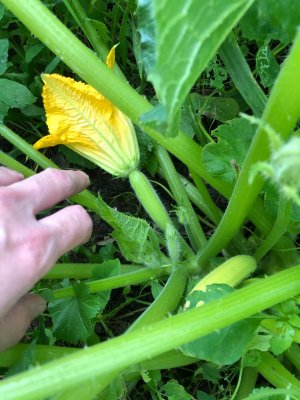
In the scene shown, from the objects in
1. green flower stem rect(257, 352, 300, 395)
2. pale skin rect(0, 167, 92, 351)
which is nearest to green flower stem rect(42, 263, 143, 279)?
pale skin rect(0, 167, 92, 351)

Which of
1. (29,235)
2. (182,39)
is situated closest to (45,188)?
(29,235)

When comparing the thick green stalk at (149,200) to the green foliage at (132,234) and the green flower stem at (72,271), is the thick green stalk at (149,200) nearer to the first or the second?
the green foliage at (132,234)

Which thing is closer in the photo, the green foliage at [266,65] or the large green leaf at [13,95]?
the green foliage at [266,65]

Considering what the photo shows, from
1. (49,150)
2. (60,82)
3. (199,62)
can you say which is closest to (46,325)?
(49,150)

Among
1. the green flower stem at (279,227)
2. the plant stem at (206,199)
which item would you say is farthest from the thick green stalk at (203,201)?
the green flower stem at (279,227)

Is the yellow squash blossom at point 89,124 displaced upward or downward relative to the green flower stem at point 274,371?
upward

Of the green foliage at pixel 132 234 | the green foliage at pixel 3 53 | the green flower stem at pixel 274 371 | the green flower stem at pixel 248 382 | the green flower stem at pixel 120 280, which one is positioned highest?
the green foliage at pixel 3 53

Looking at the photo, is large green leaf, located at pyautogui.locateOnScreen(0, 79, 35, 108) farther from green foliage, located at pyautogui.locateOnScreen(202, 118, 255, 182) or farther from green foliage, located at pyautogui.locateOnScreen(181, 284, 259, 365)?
green foliage, located at pyautogui.locateOnScreen(181, 284, 259, 365)
